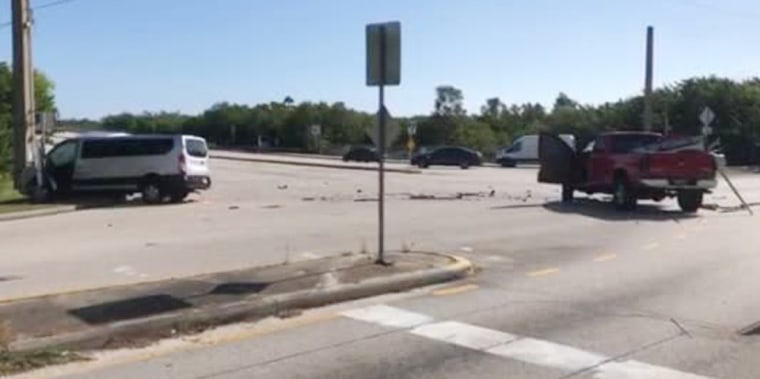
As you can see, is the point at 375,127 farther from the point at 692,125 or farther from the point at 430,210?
the point at 692,125

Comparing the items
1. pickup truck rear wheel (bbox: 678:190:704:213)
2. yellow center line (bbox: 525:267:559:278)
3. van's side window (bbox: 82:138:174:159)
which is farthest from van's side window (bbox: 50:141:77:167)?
yellow center line (bbox: 525:267:559:278)

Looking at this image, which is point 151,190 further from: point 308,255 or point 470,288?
point 470,288

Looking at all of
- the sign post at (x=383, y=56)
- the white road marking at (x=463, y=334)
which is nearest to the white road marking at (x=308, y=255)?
the sign post at (x=383, y=56)

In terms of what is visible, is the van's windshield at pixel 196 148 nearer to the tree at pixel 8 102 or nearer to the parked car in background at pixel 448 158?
the tree at pixel 8 102

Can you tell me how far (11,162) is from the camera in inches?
1462

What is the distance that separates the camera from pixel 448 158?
66812mm

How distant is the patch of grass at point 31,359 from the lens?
23.5 feet

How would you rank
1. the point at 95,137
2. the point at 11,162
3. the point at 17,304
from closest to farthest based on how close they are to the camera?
1. the point at 17,304
2. the point at 95,137
3. the point at 11,162

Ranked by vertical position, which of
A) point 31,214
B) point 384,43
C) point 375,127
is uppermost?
point 384,43

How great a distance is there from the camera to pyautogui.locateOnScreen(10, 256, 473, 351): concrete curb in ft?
26.1

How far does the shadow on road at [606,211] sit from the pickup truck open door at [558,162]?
0.68 metres

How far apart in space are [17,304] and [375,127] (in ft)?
17.5

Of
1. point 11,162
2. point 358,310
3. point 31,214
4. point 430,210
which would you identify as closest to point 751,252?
point 358,310

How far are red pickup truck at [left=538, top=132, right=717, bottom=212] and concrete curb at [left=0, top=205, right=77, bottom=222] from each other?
12.6 meters
